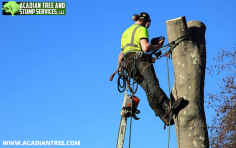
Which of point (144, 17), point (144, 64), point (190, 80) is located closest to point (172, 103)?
point (190, 80)

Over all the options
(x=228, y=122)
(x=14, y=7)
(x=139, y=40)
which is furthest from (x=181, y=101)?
(x=14, y=7)

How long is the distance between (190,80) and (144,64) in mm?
874

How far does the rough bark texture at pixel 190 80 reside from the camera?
5.21 meters

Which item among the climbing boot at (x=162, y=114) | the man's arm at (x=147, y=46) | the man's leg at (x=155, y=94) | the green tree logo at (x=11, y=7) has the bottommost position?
the climbing boot at (x=162, y=114)

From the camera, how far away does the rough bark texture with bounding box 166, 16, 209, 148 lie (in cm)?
521

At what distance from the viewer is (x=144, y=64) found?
238 inches

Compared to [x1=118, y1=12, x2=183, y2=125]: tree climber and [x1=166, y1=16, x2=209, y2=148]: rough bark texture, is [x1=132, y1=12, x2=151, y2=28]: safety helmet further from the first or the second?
[x1=166, y1=16, x2=209, y2=148]: rough bark texture

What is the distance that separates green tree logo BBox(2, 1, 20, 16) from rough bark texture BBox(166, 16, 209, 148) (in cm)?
1008

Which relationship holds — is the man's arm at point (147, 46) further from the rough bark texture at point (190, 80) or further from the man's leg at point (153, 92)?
the rough bark texture at point (190, 80)

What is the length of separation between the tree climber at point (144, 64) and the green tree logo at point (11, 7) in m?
8.98

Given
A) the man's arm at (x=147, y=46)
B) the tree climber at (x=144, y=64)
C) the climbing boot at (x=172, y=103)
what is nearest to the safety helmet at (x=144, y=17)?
the tree climber at (x=144, y=64)

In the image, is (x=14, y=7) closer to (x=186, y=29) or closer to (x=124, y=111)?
(x=124, y=111)

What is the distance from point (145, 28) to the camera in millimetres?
6285

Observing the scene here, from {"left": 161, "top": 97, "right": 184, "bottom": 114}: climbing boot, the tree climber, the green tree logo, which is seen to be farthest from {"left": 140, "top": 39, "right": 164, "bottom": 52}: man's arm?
the green tree logo
